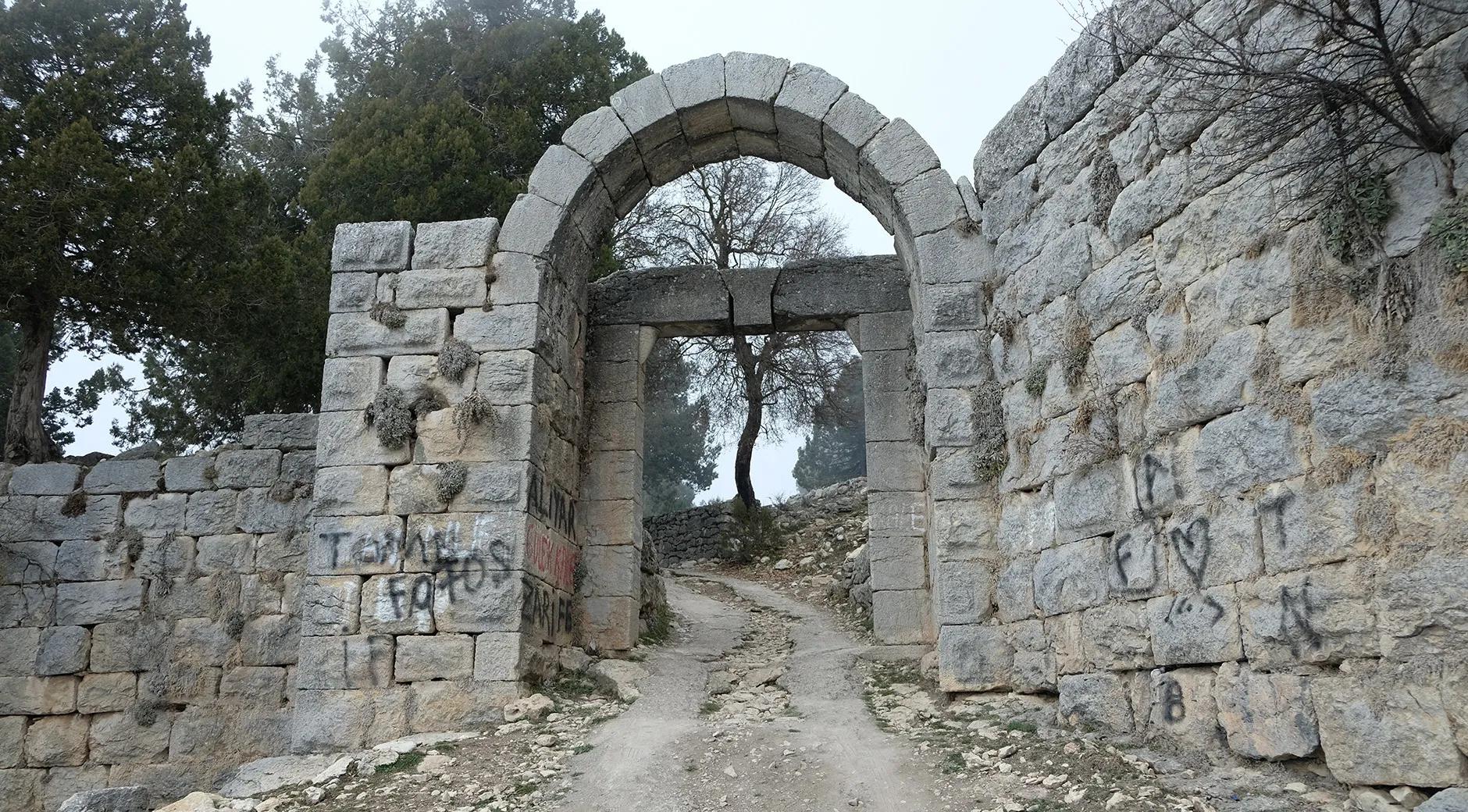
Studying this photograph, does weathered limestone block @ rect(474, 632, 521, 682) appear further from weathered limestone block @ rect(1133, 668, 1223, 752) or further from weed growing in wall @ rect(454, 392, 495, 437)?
weathered limestone block @ rect(1133, 668, 1223, 752)

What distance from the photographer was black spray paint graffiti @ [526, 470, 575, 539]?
7.63 meters

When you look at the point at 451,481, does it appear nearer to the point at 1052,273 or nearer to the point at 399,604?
the point at 399,604

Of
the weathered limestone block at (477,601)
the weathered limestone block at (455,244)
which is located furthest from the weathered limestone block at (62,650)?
the weathered limestone block at (455,244)

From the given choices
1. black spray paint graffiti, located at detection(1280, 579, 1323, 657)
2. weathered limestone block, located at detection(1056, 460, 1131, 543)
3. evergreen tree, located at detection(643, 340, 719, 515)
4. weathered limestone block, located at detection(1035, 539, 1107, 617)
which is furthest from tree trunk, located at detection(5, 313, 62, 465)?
evergreen tree, located at detection(643, 340, 719, 515)

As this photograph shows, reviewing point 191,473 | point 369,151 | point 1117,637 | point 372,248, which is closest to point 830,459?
point 369,151

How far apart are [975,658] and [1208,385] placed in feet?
8.56

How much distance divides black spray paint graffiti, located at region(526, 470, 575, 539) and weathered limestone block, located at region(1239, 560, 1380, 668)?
189 inches

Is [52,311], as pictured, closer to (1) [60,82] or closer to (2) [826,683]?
(1) [60,82]

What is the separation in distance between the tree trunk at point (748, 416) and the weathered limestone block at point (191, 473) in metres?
11.0

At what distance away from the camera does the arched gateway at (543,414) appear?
23.5 feet

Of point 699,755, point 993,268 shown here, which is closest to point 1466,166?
point 993,268

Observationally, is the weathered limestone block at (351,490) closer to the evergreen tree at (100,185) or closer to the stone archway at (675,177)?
the stone archway at (675,177)

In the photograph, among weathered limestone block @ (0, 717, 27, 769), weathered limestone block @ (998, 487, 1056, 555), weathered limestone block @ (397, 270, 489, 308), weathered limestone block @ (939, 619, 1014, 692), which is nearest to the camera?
weathered limestone block @ (998, 487, 1056, 555)

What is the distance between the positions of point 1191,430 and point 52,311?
11.3 meters
